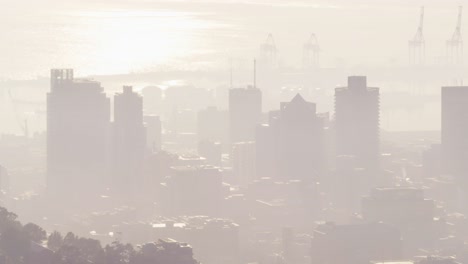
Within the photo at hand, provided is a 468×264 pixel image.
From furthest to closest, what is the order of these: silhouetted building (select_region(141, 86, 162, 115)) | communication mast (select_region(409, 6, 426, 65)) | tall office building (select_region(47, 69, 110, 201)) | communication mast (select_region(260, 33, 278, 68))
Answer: communication mast (select_region(409, 6, 426, 65)), communication mast (select_region(260, 33, 278, 68)), silhouetted building (select_region(141, 86, 162, 115)), tall office building (select_region(47, 69, 110, 201))

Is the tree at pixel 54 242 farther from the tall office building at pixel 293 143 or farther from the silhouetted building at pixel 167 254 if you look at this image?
the tall office building at pixel 293 143

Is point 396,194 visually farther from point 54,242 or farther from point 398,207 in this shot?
point 54,242

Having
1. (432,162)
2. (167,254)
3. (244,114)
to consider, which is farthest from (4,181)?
(167,254)

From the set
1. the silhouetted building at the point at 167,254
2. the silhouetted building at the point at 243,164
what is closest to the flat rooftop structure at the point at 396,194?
the silhouetted building at the point at 243,164

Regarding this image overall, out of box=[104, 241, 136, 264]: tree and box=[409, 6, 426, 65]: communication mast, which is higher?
box=[409, 6, 426, 65]: communication mast

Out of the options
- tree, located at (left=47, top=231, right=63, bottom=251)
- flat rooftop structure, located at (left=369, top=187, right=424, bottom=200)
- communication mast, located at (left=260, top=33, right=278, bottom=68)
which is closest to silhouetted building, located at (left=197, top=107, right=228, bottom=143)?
flat rooftop structure, located at (left=369, top=187, right=424, bottom=200)

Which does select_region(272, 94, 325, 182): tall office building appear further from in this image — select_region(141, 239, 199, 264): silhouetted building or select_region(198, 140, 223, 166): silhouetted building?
select_region(141, 239, 199, 264): silhouetted building
